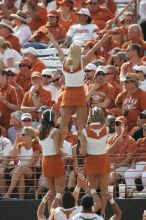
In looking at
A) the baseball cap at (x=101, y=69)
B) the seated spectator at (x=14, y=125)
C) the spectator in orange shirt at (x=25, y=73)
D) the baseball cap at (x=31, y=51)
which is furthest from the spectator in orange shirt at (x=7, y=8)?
the baseball cap at (x=101, y=69)

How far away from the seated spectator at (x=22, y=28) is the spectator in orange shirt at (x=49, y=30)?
0.37 metres

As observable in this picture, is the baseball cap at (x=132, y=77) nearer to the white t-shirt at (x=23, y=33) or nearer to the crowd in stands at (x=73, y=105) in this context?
the crowd in stands at (x=73, y=105)

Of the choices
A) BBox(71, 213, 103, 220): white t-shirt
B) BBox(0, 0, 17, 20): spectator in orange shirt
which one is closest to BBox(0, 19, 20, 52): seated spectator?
BBox(0, 0, 17, 20): spectator in orange shirt

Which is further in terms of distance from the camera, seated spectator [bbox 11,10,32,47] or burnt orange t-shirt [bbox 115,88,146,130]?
seated spectator [bbox 11,10,32,47]

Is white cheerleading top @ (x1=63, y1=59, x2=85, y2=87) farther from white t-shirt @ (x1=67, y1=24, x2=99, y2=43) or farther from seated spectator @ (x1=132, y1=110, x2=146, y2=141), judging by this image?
white t-shirt @ (x1=67, y1=24, x2=99, y2=43)

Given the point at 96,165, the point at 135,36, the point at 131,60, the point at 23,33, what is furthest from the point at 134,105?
the point at 23,33

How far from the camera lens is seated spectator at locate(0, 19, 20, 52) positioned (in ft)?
88.2

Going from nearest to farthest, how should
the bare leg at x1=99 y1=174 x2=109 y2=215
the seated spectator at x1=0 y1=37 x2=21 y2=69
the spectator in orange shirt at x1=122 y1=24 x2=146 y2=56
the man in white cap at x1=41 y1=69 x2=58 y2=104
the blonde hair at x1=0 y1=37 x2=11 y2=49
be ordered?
the bare leg at x1=99 y1=174 x2=109 y2=215
the man in white cap at x1=41 y1=69 x2=58 y2=104
the spectator in orange shirt at x1=122 y1=24 x2=146 y2=56
the seated spectator at x1=0 y1=37 x2=21 y2=69
the blonde hair at x1=0 y1=37 x2=11 y2=49

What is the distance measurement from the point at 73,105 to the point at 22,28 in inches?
283

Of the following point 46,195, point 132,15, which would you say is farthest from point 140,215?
point 132,15

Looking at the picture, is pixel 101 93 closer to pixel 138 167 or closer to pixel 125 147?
pixel 125 147

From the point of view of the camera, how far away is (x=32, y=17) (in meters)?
28.0

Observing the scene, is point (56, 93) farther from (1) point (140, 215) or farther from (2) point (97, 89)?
(1) point (140, 215)

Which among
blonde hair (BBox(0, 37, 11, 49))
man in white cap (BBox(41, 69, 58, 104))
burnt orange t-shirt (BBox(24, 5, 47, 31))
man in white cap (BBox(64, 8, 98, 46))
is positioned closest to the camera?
man in white cap (BBox(41, 69, 58, 104))
